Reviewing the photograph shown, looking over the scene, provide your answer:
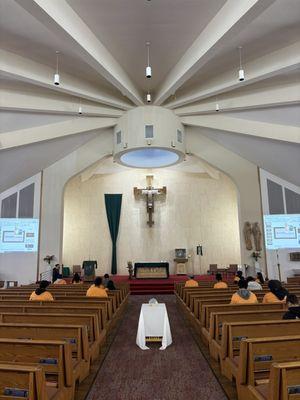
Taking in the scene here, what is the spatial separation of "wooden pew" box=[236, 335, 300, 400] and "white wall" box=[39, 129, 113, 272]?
9.07 metres

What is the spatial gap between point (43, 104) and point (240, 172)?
7.10m

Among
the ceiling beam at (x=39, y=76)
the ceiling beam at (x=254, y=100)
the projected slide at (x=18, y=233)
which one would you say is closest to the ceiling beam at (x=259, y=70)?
the ceiling beam at (x=254, y=100)

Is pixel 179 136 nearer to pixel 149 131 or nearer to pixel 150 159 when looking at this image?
pixel 149 131

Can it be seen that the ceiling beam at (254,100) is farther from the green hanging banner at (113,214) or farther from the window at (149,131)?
the green hanging banner at (113,214)

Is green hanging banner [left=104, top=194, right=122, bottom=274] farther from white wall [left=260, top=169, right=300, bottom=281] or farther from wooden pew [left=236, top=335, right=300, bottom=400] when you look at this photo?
wooden pew [left=236, top=335, right=300, bottom=400]

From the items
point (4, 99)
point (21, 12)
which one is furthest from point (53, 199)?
point (21, 12)

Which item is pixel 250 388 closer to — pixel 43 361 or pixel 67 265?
pixel 43 361

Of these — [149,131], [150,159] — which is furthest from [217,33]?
[150,159]

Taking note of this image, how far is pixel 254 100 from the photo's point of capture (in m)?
7.11

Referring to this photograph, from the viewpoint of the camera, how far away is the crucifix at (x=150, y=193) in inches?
Answer: 508

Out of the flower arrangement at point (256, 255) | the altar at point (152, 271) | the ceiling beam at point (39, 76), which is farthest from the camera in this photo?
the altar at point (152, 271)

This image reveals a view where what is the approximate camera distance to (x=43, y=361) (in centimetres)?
225

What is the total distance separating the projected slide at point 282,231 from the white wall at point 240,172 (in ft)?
1.55

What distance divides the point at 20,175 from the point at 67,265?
17.6 feet
